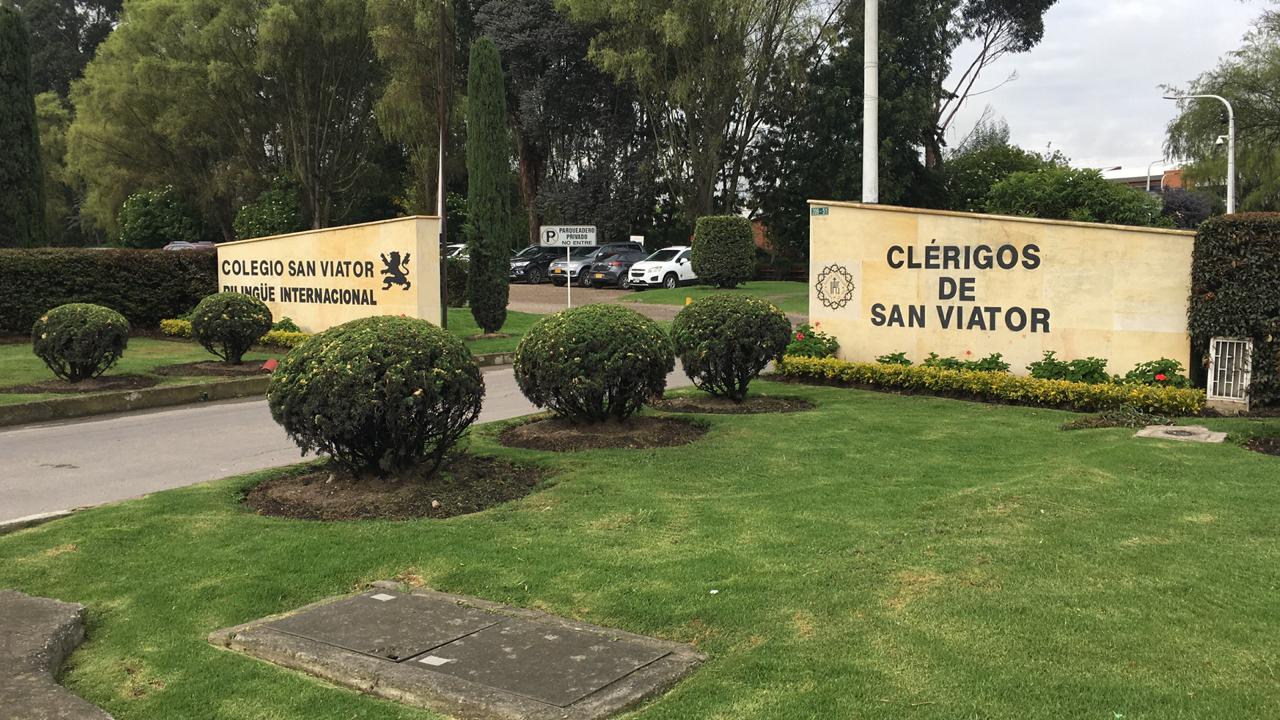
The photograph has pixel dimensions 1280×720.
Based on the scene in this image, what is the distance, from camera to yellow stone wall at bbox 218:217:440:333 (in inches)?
755

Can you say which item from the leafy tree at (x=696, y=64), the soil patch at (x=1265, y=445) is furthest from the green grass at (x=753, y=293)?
the soil patch at (x=1265, y=445)

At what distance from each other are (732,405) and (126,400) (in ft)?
27.1

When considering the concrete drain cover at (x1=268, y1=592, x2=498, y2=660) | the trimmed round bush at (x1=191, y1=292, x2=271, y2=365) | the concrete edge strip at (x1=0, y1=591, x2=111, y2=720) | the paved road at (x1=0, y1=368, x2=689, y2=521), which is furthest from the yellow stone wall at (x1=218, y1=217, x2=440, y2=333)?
the concrete drain cover at (x1=268, y1=592, x2=498, y2=660)

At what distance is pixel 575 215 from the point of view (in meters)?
46.2

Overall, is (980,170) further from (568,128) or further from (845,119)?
(568,128)

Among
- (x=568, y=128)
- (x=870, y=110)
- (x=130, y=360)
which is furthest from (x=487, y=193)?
(x=568, y=128)

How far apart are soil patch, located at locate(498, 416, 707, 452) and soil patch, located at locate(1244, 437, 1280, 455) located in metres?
5.03

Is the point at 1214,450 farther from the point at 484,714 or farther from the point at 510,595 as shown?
the point at 484,714

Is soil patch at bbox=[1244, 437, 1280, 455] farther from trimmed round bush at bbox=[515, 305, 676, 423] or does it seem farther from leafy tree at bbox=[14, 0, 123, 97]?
leafy tree at bbox=[14, 0, 123, 97]

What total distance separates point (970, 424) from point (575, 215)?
36.3 metres

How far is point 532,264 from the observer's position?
138 feet

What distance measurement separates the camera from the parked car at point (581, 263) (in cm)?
4038

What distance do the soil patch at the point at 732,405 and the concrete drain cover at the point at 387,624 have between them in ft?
22.6

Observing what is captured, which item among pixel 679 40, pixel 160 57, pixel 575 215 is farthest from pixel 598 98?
pixel 160 57
